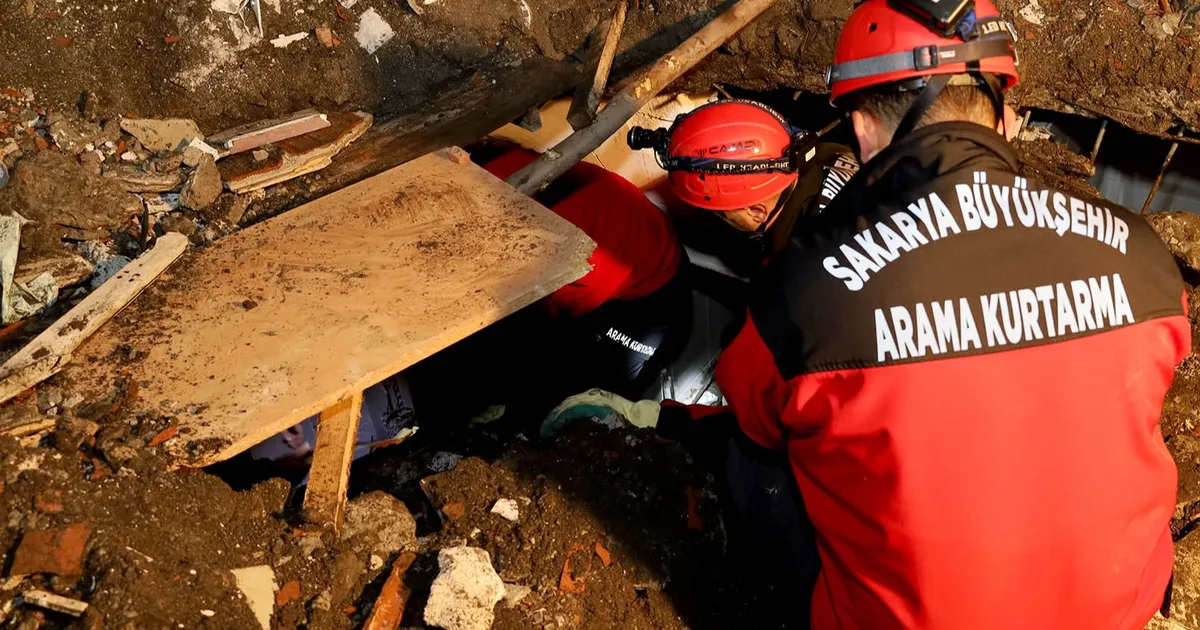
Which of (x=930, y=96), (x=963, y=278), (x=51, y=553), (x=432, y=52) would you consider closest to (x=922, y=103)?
(x=930, y=96)

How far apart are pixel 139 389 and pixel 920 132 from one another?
214 cm

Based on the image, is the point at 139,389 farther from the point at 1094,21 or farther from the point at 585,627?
the point at 1094,21

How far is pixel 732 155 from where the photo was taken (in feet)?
11.3

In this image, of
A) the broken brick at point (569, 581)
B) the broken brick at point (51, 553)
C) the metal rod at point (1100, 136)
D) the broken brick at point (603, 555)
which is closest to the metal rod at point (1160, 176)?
the metal rod at point (1100, 136)

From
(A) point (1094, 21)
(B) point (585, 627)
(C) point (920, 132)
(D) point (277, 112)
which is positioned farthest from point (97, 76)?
(A) point (1094, 21)

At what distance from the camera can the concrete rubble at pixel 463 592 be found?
7.53 feet

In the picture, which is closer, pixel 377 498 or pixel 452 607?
pixel 452 607

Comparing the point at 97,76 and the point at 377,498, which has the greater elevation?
the point at 97,76

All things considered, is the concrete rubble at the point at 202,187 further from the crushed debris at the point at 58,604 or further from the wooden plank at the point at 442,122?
the crushed debris at the point at 58,604

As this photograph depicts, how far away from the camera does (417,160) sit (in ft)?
10.9

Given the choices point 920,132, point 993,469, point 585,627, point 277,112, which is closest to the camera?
point 993,469

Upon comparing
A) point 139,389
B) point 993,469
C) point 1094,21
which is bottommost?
point 139,389

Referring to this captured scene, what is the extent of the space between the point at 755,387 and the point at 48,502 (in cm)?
177

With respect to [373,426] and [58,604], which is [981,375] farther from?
[373,426]
